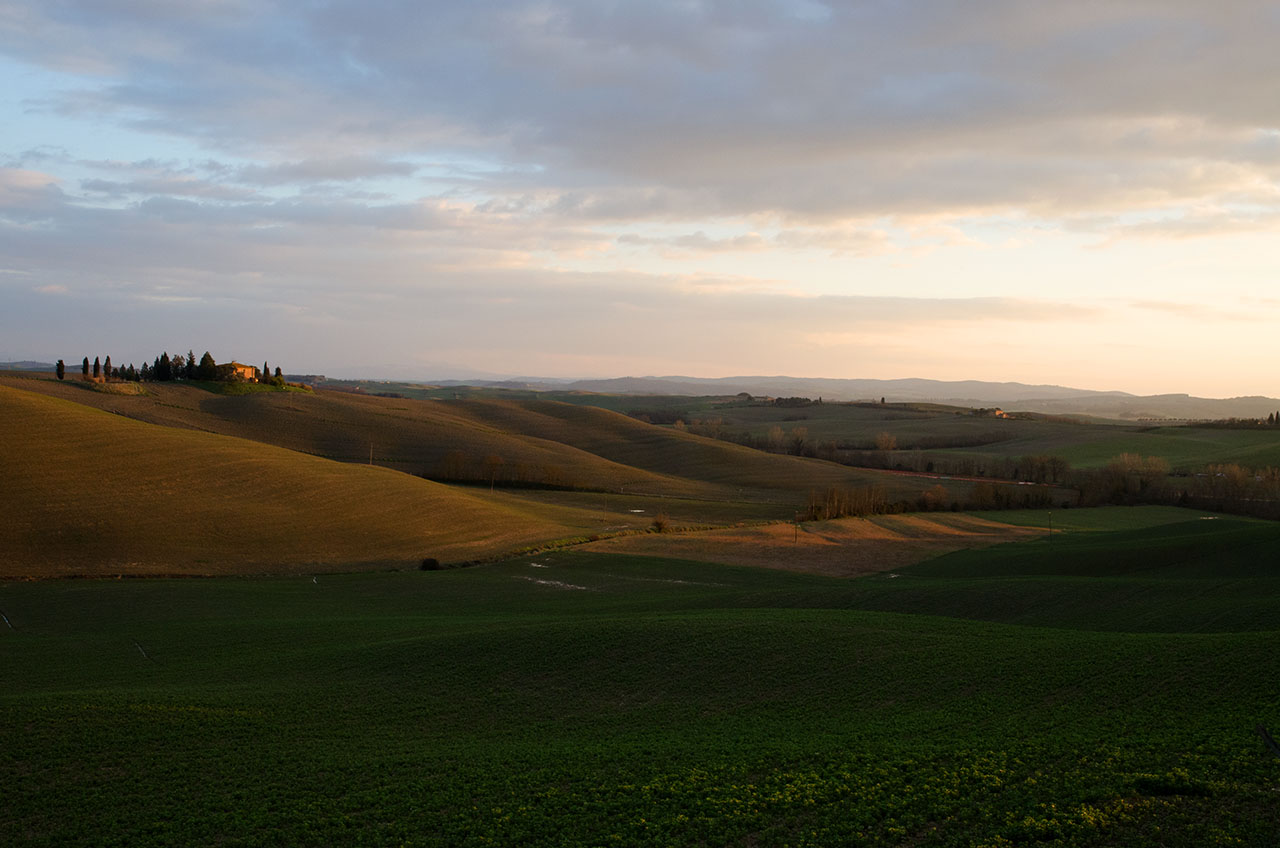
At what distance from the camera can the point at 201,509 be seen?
5625cm

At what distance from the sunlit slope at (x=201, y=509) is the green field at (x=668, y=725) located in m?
14.1

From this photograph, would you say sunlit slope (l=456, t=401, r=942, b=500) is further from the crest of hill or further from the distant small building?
the distant small building

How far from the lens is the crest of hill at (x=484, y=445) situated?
94.3 meters

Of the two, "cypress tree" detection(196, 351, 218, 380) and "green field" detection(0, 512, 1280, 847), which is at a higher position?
"cypress tree" detection(196, 351, 218, 380)

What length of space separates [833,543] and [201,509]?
4304 centimetres

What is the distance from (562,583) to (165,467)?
34.7 m

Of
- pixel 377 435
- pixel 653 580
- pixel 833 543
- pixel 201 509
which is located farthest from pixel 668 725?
pixel 377 435

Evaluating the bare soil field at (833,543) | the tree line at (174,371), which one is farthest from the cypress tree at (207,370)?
the bare soil field at (833,543)

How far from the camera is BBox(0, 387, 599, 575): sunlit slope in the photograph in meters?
48.1

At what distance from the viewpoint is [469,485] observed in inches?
3494

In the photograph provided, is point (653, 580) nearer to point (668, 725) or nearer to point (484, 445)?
Answer: point (668, 725)

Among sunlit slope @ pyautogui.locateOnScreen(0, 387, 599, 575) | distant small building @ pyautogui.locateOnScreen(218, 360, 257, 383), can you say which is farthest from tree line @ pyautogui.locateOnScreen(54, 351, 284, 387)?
sunlit slope @ pyautogui.locateOnScreen(0, 387, 599, 575)

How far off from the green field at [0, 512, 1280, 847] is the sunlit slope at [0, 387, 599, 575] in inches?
555

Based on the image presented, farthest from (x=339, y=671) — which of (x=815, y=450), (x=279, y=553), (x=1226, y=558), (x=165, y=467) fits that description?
(x=815, y=450)
